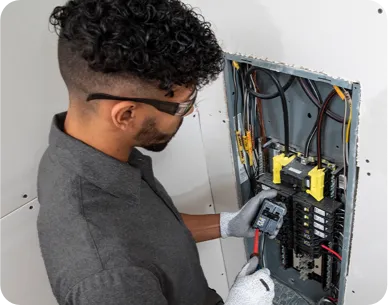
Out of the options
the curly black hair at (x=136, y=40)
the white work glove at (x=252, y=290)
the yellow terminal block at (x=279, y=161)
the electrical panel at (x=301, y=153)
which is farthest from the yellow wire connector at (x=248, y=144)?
the curly black hair at (x=136, y=40)

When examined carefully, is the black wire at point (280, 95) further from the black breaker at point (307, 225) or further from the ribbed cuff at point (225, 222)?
the ribbed cuff at point (225, 222)

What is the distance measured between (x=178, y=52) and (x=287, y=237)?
0.79m

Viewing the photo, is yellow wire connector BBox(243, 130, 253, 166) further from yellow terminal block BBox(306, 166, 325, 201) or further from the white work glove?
the white work glove

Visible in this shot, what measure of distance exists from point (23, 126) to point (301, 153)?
787mm

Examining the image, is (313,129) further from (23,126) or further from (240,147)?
(23,126)

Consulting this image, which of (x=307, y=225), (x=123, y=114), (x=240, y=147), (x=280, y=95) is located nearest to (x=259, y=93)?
(x=280, y=95)

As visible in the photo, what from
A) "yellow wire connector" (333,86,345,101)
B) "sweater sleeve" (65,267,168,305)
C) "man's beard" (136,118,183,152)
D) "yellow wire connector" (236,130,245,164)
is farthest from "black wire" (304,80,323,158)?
"sweater sleeve" (65,267,168,305)

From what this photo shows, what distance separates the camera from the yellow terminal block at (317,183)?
1212 millimetres

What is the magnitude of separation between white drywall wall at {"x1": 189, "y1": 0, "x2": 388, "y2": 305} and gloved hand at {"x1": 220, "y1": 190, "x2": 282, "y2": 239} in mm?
279

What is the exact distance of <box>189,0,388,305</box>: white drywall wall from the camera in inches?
35.6

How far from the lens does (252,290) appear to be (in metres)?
1.19

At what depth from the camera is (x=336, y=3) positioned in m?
0.91

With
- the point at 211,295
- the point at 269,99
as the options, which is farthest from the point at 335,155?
the point at 211,295

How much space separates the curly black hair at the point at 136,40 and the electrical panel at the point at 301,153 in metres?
0.31
